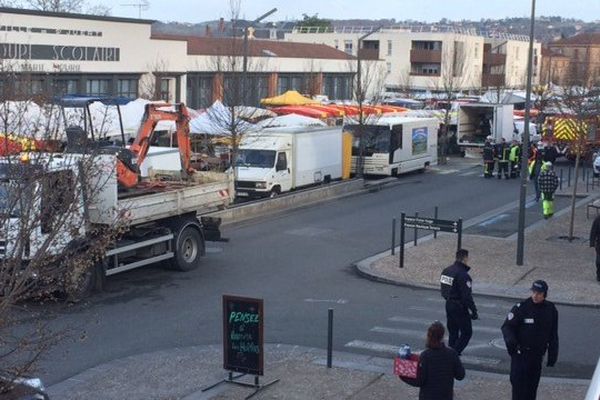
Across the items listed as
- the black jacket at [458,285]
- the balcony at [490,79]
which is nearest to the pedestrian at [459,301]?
the black jacket at [458,285]

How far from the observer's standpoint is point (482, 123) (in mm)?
50031

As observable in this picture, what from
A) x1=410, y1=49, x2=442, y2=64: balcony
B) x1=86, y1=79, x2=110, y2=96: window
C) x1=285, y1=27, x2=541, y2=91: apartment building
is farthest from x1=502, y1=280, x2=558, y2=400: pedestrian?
x1=410, y1=49, x2=442, y2=64: balcony

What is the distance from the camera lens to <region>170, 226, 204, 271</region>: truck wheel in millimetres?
20234

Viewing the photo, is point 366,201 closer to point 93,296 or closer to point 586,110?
point 586,110

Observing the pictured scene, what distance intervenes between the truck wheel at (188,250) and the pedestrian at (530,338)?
34.7 ft

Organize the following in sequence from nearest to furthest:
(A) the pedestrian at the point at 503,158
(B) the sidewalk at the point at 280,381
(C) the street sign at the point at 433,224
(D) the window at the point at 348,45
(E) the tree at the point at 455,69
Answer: (B) the sidewalk at the point at 280,381 → (C) the street sign at the point at 433,224 → (A) the pedestrian at the point at 503,158 → (E) the tree at the point at 455,69 → (D) the window at the point at 348,45

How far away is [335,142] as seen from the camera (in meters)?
35.3

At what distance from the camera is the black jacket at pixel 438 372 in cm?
949

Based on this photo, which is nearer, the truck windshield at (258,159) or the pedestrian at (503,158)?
the truck windshield at (258,159)

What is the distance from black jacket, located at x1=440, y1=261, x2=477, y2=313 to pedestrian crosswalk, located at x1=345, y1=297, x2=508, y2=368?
0.96 m

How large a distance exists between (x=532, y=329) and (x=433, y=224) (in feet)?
32.2

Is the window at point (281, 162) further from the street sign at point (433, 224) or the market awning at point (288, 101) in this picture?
the market awning at point (288, 101)

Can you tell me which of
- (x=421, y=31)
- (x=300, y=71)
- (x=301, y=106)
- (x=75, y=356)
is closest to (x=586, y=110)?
(x=301, y=106)

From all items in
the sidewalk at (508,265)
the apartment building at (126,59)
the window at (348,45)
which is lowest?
the sidewalk at (508,265)
